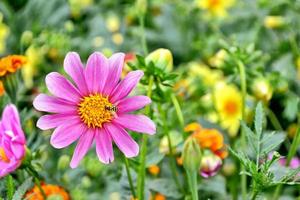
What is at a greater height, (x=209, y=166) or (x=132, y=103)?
(x=132, y=103)

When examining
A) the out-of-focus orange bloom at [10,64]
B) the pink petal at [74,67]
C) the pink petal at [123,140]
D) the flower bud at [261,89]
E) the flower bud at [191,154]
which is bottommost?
the flower bud at [261,89]

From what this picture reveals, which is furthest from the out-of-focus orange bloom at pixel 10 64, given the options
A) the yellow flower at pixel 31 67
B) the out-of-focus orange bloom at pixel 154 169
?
the yellow flower at pixel 31 67

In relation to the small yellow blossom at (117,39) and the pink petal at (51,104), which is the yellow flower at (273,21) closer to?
the small yellow blossom at (117,39)

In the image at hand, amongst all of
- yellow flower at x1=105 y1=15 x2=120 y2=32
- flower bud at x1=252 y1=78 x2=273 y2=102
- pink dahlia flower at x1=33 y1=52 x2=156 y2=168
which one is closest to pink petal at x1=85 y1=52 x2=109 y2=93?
pink dahlia flower at x1=33 y1=52 x2=156 y2=168

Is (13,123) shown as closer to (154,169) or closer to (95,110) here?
(95,110)

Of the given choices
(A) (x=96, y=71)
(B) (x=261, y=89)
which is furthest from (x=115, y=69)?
(B) (x=261, y=89)

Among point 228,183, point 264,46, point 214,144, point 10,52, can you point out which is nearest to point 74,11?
point 10,52
